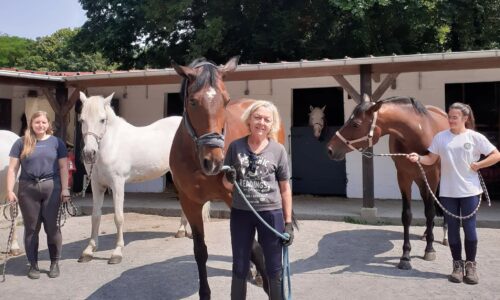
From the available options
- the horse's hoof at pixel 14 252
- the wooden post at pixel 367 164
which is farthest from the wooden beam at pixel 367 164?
the horse's hoof at pixel 14 252

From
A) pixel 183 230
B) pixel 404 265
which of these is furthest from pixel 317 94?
pixel 404 265

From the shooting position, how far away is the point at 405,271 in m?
4.26

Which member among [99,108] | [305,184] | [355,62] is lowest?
[305,184]

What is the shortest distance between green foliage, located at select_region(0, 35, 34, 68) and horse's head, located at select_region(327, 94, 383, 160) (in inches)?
1308

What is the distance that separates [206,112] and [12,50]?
34.7 meters

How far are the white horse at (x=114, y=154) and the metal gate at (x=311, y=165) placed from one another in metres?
4.12

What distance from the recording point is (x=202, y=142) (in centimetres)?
267

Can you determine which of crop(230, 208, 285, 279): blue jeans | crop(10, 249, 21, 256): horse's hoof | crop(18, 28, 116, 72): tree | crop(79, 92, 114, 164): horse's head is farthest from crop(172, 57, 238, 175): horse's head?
crop(18, 28, 116, 72): tree

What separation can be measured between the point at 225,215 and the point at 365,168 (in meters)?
2.55

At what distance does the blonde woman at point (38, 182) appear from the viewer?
4.17 metres

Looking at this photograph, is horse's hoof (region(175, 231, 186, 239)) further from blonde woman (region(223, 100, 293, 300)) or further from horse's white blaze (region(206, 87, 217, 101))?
horse's white blaze (region(206, 87, 217, 101))

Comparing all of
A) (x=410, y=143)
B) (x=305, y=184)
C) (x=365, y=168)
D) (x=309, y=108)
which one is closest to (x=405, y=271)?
(x=410, y=143)

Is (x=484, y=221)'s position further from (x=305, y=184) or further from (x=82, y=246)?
(x=82, y=246)

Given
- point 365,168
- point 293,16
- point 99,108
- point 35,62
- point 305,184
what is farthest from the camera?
point 35,62
